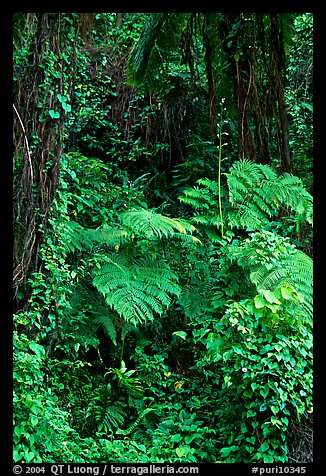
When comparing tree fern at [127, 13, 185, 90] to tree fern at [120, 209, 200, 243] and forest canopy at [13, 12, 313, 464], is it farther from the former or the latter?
tree fern at [120, 209, 200, 243]

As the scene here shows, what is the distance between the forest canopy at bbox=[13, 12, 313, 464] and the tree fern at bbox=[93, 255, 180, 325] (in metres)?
0.01

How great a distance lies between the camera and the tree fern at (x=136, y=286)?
13.7 ft

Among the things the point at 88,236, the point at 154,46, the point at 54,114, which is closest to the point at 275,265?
the point at 88,236

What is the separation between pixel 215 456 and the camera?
354cm

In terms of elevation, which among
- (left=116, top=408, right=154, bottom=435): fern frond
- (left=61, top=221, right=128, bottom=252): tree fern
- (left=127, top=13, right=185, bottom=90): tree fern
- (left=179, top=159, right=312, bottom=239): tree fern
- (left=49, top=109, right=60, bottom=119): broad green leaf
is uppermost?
(left=127, top=13, right=185, bottom=90): tree fern

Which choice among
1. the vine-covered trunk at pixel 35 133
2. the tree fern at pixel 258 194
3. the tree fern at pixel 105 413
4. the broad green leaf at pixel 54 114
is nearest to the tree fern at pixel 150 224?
the tree fern at pixel 258 194

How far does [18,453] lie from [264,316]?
178cm

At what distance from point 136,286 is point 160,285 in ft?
0.71

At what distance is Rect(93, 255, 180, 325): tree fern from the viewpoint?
417cm

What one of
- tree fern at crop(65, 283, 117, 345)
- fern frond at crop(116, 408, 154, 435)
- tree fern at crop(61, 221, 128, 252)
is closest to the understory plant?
fern frond at crop(116, 408, 154, 435)

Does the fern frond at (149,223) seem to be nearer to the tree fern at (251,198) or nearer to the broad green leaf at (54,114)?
the tree fern at (251,198)

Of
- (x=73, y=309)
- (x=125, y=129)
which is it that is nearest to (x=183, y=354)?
(x=73, y=309)

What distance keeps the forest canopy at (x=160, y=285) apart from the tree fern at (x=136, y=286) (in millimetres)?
14
